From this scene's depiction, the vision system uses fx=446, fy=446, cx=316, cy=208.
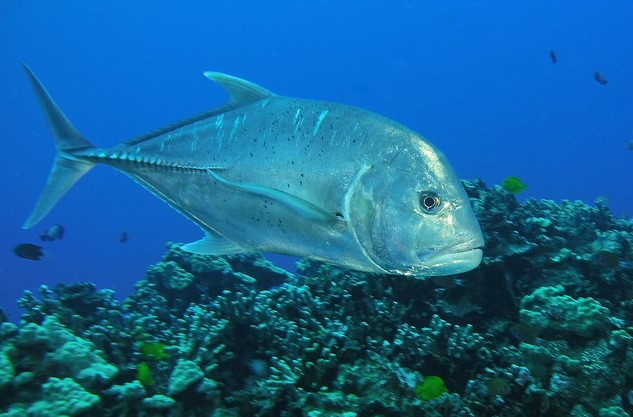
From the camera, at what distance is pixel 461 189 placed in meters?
2.34

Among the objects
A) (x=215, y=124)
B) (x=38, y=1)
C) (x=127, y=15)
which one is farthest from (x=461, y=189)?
(x=127, y=15)

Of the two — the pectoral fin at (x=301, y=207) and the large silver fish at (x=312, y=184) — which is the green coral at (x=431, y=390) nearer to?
the large silver fish at (x=312, y=184)

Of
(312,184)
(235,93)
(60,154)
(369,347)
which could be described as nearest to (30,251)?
(60,154)

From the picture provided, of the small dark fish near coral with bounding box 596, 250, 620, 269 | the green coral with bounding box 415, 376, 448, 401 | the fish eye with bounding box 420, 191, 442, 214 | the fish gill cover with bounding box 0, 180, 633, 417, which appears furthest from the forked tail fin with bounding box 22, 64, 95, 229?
the small dark fish near coral with bounding box 596, 250, 620, 269

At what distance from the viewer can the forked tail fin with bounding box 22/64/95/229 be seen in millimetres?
3633

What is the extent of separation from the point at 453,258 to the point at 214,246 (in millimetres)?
1588

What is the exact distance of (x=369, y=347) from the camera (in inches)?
141

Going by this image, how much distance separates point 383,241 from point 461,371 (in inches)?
69.9

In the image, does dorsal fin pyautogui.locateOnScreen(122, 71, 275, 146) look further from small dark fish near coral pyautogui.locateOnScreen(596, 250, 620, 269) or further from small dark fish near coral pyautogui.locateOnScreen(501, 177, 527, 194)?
small dark fish near coral pyautogui.locateOnScreen(501, 177, 527, 194)

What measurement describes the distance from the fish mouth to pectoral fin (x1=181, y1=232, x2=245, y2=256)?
1270 mm

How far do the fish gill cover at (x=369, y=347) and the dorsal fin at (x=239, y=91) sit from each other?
188 cm

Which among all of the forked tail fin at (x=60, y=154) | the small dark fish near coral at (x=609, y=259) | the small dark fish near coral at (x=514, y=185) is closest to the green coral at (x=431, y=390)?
the small dark fish near coral at (x=609, y=259)

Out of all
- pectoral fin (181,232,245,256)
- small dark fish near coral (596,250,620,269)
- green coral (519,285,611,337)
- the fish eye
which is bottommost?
pectoral fin (181,232,245,256)

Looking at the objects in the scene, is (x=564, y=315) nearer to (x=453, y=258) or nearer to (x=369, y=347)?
(x=369, y=347)
